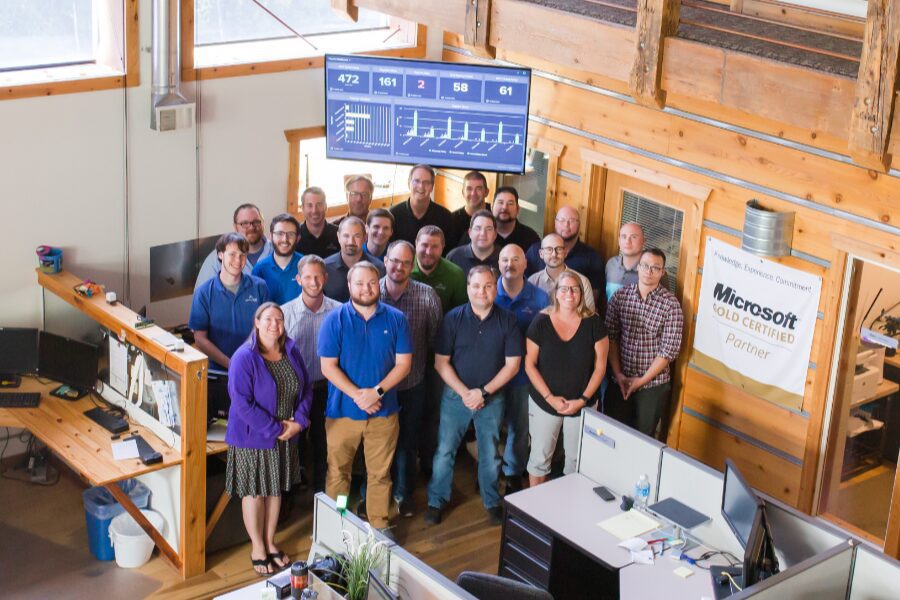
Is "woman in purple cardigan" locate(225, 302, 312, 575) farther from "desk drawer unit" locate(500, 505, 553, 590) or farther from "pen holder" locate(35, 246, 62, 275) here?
"pen holder" locate(35, 246, 62, 275)

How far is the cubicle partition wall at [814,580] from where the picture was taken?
4658 millimetres

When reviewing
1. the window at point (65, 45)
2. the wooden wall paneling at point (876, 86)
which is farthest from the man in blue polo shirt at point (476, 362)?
the window at point (65, 45)

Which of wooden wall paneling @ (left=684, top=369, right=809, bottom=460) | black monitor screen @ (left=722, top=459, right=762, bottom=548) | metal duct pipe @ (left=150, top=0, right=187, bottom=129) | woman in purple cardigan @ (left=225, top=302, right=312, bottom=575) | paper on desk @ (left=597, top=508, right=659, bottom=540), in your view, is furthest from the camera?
metal duct pipe @ (left=150, top=0, right=187, bottom=129)

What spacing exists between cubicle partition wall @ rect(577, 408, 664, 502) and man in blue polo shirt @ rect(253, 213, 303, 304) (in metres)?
2.01

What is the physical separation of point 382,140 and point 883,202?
11.0 feet

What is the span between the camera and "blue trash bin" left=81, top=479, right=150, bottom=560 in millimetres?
6609

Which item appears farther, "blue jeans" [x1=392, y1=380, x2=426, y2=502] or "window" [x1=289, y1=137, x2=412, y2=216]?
"window" [x1=289, y1=137, x2=412, y2=216]

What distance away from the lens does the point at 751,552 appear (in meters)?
4.88

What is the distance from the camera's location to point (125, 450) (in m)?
6.41

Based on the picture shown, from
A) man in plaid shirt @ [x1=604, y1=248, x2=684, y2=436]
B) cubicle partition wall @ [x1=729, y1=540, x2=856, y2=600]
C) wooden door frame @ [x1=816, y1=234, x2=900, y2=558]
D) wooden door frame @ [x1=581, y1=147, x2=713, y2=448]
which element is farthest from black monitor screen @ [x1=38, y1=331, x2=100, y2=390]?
wooden door frame @ [x1=816, y1=234, x2=900, y2=558]

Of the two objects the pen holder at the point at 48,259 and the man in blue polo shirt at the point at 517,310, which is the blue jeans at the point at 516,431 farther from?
the pen holder at the point at 48,259

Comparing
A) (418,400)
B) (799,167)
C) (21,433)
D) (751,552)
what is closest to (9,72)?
(21,433)

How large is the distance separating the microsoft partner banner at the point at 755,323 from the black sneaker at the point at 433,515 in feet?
6.19

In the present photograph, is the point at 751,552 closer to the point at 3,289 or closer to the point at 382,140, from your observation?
the point at 382,140
